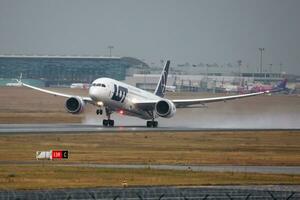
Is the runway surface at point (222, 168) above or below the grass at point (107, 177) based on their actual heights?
below

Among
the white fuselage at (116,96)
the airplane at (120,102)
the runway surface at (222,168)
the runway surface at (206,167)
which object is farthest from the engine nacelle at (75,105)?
the runway surface at (222,168)

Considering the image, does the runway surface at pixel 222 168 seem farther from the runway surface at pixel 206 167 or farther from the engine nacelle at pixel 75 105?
the engine nacelle at pixel 75 105

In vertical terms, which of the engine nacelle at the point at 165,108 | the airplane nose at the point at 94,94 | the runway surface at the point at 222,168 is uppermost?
the airplane nose at the point at 94,94

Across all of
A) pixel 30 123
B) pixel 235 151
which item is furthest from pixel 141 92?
pixel 235 151

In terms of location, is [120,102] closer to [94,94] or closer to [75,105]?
[94,94]

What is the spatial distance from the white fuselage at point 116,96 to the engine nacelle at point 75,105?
2.69 meters

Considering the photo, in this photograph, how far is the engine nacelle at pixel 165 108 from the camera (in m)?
101

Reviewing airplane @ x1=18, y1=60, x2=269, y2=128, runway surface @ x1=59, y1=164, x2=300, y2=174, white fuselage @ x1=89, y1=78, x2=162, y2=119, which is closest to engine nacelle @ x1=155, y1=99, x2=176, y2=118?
airplane @ x1=18, y1=60, x2=269, y2=128

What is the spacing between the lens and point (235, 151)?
71125 millimetres

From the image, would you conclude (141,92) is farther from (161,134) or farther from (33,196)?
(33,196)

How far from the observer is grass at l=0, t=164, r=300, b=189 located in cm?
4909

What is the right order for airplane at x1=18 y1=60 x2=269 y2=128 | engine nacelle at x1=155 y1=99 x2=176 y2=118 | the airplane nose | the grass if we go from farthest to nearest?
engine nacelle at x1=155 y1=99 x2=176 y2=118
airplane at x1=18 y1=60 x2=269 y2=128
the airplane nose
the grass

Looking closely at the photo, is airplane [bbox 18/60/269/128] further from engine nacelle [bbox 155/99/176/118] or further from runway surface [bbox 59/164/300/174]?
runway surface [bbox 59/164/300/174]

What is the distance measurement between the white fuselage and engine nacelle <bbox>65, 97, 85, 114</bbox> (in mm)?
2692
